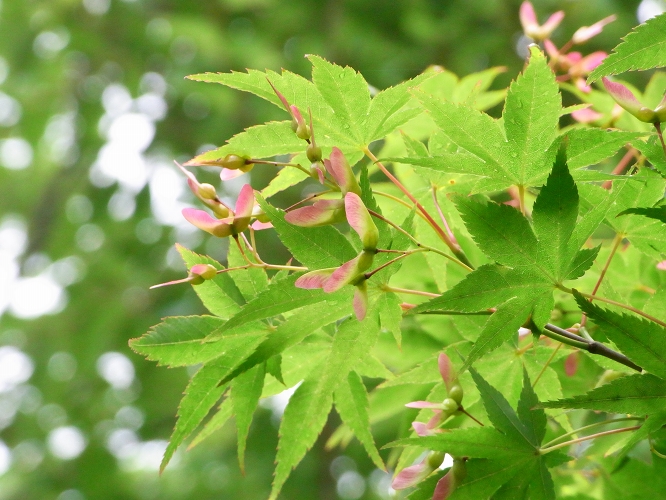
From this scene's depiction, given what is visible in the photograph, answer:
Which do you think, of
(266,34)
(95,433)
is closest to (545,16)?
(266,34)

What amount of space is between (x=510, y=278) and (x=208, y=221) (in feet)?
0.61

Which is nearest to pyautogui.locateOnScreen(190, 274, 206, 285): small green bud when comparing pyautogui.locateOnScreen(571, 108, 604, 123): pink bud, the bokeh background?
pyautogui.locateOnScreen(571, 108, 604, 123): pink bud

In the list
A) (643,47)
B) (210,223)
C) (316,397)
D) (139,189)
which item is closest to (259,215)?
(210,223)

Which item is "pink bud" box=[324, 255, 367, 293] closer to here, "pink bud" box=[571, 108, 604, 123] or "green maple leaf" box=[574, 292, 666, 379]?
"green maple leaf" box=[574, 292, 666, 379]

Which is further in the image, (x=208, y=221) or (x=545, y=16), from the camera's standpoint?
(x=545, y=16)

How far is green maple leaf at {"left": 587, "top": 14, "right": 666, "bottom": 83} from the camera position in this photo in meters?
0.37

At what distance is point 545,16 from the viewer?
3633 mm

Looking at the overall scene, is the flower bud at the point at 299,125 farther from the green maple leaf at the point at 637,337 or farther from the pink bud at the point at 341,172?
the green maple leaf at the point at 637,337

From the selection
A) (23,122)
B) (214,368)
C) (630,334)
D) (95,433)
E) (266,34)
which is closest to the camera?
(630,334)

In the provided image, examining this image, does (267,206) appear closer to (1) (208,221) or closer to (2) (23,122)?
(1) (208,221)

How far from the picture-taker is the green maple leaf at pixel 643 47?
372 millimetres

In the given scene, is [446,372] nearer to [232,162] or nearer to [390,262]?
[390,262]

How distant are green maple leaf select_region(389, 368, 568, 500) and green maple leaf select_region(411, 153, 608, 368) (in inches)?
1.9

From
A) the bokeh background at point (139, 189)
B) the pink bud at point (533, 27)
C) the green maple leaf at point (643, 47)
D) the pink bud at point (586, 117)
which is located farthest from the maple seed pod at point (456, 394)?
the bokeh background at point (139, 189)
